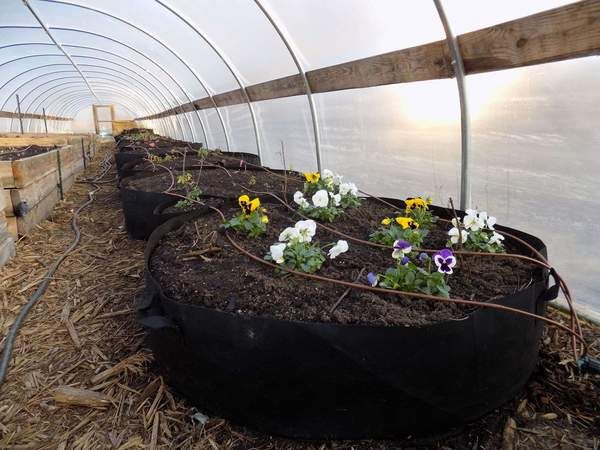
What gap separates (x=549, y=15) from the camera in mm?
1815

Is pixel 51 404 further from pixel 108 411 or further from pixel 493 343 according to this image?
pixel 493 343

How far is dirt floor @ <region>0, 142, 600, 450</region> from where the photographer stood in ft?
4.86

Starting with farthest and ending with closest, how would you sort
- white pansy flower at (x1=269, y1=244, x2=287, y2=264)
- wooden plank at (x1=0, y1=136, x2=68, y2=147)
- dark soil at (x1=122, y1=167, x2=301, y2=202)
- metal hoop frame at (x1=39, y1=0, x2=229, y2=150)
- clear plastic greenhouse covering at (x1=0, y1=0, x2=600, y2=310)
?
wooden plank at (x1=0, y1=136, x2=68, y2=147) < metal hoop frame at (x1=39, y1=0, x2=229, y2=150) < dark soil at (x1=122, y1=167, x2=301, y2=202) < clear plastic greenhouse covering at (x1=0, y1=0, x2=600, y2=310) < white pansy flower at (x1=269, y1=244, x2=287, y2=264)

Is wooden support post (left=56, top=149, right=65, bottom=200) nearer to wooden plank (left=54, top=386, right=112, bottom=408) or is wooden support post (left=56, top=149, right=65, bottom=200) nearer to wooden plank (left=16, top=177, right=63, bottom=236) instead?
wooden plank (left=16, top=177, right=63, bottom=236)

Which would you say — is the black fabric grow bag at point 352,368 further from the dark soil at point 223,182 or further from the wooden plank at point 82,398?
the dark soil at point 223,182

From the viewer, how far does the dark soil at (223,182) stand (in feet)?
13.3

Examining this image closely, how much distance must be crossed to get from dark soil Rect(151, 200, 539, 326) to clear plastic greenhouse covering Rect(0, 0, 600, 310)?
1.53ft

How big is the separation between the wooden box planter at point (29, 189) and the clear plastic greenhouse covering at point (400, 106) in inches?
89.9

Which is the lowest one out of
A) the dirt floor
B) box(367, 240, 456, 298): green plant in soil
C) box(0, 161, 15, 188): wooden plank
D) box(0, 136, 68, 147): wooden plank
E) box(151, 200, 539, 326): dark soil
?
the dirt floor

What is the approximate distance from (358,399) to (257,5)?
4185mm

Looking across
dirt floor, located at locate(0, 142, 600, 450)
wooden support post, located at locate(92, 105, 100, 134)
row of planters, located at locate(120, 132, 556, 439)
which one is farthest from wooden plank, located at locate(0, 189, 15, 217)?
wooden support post, located at locate(92, 105, 100, 134)

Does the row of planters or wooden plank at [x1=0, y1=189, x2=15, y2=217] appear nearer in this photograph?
the row of planters

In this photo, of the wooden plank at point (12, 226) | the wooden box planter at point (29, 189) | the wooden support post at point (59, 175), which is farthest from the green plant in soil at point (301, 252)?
the wooden support post at point (59, 175)

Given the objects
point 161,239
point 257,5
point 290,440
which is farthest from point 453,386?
point 257,5
